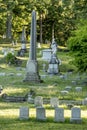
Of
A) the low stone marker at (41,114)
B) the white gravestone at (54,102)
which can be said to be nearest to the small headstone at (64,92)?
the white gravestone at (54,102)

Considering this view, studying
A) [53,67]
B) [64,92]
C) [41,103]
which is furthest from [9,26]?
A: [41,103]

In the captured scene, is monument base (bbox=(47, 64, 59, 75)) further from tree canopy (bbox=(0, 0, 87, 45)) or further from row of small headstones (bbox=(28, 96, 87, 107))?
tree canopy (bbox=(0, 0, 87, 45))

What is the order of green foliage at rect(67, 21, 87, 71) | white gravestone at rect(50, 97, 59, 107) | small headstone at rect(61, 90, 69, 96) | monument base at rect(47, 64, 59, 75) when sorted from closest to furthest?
white gravestone at rect(50, 97, 59, 107) → small headstone at rect(61, 90, 69, 96) → green foliage at rect(67, 21, 87, 71) → monument base at rect(47, 64, 59, 75)

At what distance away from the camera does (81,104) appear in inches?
821

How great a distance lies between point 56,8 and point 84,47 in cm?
4730

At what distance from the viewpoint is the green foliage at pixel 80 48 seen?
29.5 meters

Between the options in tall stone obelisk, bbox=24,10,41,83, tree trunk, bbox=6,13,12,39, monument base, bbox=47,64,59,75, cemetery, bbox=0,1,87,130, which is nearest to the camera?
cemetery, bbox=0,1,87,130

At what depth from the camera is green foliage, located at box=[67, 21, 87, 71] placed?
29469mm

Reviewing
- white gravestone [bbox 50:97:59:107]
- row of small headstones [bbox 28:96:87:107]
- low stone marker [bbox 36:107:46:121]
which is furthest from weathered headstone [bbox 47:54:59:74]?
low stone marker [bbox 36:107:46:121]

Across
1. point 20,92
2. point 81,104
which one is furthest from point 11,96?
point 81,104

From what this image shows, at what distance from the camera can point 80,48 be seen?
30.0 metres

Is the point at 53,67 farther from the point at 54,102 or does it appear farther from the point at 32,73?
the point at 54,102

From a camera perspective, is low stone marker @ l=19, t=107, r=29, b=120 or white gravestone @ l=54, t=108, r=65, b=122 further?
low stone marker @ l=19, t=107, r=29, b=120

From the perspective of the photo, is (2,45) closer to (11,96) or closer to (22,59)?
(22,59)
